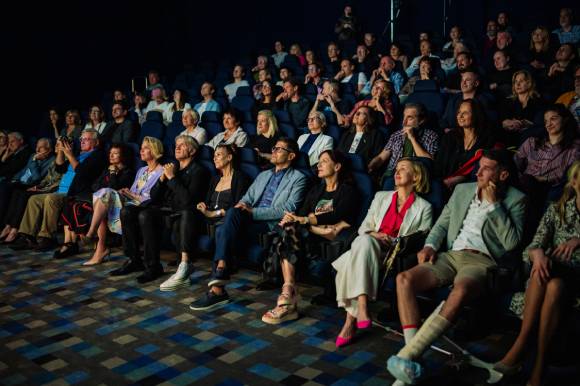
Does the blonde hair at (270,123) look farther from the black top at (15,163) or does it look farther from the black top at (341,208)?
the black top at (15,163)

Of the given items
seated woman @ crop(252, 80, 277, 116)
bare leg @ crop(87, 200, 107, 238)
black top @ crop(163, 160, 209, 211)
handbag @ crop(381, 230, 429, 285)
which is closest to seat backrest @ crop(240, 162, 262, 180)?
black top @ crop(163, 160, 209, 211)

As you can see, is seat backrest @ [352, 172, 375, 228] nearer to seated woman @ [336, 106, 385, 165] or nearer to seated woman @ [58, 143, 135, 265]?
seated woman @ [336, 106, 385, 165]

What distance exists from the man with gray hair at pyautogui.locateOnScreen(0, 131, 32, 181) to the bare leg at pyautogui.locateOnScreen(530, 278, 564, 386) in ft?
16.0

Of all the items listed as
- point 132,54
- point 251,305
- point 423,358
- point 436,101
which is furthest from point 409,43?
point 423,358

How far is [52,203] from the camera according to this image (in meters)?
4.29

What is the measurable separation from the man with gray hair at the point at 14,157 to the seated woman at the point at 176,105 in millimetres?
1443

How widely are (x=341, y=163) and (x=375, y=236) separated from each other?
1.87 ft

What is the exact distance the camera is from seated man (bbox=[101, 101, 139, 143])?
513cm

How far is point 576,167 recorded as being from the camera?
2113mm

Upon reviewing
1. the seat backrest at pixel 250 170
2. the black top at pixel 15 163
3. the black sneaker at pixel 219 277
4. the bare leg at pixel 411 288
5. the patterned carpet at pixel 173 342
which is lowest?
the patterned carpet at pixel 173 342

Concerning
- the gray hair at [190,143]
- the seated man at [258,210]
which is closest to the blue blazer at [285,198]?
the seated man at [258,210]

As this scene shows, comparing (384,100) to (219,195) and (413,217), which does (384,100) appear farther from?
(413,217)

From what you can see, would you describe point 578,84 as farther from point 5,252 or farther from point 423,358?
point 5,252

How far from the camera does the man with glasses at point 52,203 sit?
4250mm
